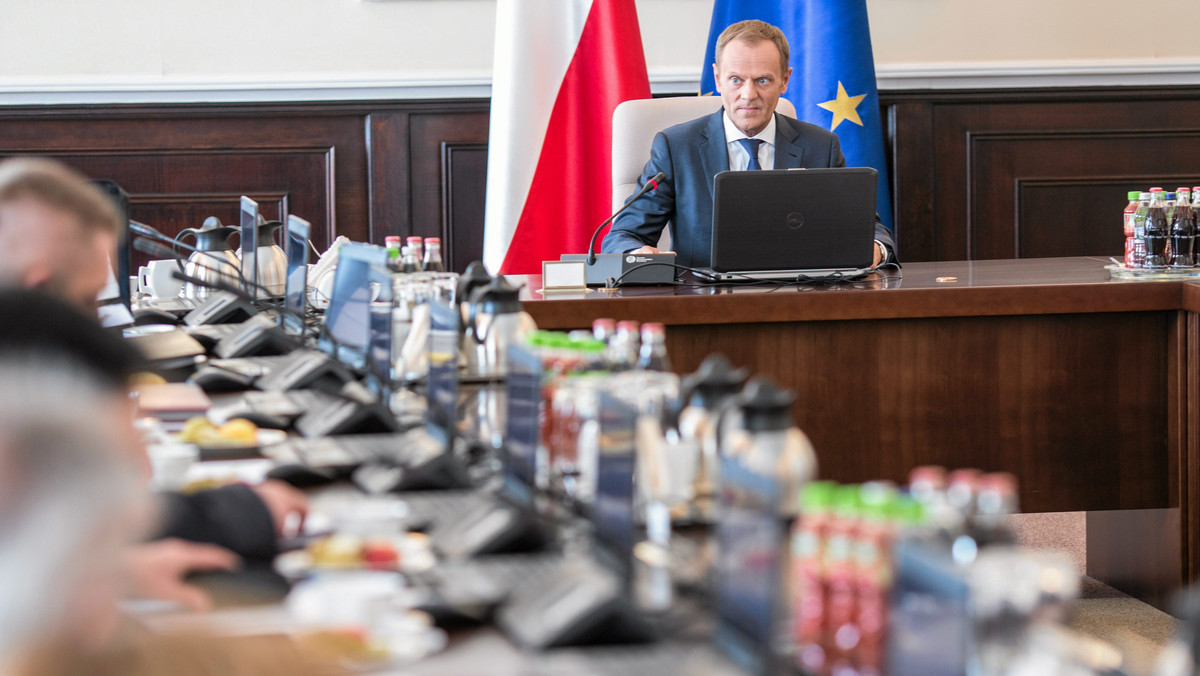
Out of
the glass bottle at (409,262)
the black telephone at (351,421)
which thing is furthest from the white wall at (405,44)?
the black telephone at (351,421)

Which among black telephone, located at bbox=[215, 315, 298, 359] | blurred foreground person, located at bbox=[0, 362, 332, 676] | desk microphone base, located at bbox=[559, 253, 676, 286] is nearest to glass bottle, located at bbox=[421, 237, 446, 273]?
black telephone, located at bbox=[215, 315, 298, 359]

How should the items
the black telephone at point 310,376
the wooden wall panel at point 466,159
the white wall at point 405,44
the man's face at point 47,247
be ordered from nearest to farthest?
the man's face at point 47,247 < the black telephone at point 310,376 < the white wall at point 405,44 < the wooden wall panel at point 466,159

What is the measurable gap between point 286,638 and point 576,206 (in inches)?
134

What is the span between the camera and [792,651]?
870 mm

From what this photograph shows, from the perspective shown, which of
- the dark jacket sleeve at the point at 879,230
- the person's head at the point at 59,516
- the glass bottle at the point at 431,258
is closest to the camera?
the person's head at the point at 59,516

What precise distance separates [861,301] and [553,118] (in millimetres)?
1860

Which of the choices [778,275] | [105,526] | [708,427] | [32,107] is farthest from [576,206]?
[105,526]

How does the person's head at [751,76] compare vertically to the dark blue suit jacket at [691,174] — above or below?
above

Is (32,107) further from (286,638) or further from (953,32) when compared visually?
(286,638)

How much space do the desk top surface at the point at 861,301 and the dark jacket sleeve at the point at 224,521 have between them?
1467mm

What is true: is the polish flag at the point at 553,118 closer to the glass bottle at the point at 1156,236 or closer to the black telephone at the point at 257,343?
the glass bottle at the point at 1156,236

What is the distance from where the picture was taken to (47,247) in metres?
1.74

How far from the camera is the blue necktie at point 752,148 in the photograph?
357 centimetres

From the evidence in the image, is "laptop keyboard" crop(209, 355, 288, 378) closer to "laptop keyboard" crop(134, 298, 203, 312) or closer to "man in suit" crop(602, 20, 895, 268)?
"laptop keyboard" crop(134, 298, 203, 312)
